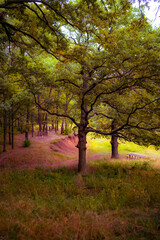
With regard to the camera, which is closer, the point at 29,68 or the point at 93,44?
the point at 29,68

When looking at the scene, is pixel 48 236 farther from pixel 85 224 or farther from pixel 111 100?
pixel 111 100

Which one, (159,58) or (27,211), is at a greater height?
(159,58)

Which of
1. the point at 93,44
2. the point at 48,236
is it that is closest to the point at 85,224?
the point at 48,236

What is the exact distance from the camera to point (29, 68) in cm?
982

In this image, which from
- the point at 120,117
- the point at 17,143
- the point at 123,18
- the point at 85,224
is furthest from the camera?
the point at 17,143

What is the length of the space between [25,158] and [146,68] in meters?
14.9

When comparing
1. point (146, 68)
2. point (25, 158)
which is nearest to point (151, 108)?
point (146, 68)

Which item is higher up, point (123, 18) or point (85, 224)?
point (123, 18)

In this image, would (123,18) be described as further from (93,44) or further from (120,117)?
(120,117)

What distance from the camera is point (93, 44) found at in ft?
39.8

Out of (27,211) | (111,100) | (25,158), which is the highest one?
(111,100)

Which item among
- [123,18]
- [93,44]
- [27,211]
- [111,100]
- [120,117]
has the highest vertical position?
[123,18]

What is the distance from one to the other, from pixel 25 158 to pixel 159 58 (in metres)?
15.6

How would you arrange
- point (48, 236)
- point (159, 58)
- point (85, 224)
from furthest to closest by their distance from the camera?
1. point (159, 58)
2. point (85, 224)
3. point (48, 236)
